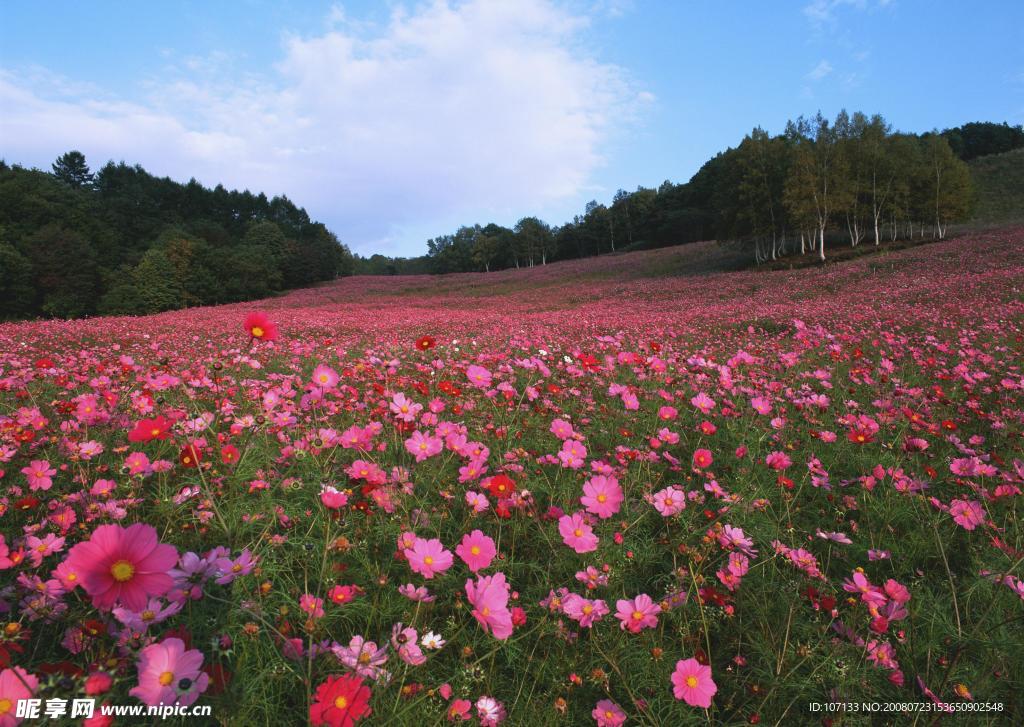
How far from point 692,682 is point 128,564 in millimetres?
1260

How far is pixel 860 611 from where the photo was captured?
1.42 m

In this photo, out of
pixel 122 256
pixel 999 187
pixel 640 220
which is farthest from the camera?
pixel 640 220

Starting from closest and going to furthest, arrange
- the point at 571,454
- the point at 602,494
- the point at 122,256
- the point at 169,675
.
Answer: the point at 169,675 → the point at 602,494 → the point at 571,454 → the point at 122,256

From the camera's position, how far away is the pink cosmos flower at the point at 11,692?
2.32 ft

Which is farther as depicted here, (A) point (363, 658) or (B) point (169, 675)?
(A) point (363, 658)

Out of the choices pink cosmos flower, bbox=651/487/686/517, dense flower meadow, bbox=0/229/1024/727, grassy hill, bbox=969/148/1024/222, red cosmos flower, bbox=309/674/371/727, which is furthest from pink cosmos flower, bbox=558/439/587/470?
grassy hill, bbox=969/148/1024/222

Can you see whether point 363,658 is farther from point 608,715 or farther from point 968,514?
point 968,514

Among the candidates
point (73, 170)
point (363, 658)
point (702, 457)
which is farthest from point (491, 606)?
point (73, 170)

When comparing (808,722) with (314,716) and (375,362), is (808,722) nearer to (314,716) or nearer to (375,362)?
(314,716)

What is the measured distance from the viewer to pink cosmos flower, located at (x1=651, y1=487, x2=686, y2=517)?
1.65m

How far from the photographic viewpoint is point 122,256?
36625 millimetres

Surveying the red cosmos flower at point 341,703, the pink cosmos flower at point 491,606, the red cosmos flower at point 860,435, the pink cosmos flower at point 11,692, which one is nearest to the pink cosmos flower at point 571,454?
the pink cosmos flower at point 491,606

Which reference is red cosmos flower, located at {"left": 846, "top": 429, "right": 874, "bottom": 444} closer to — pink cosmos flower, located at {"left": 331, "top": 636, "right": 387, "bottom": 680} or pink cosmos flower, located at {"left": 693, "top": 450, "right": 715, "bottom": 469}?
pink cosmos flower, located at {"left": 693, "top": 450, "right": 715, "bottom": 469}

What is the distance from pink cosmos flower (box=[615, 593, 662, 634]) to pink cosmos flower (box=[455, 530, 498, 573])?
38 cm
